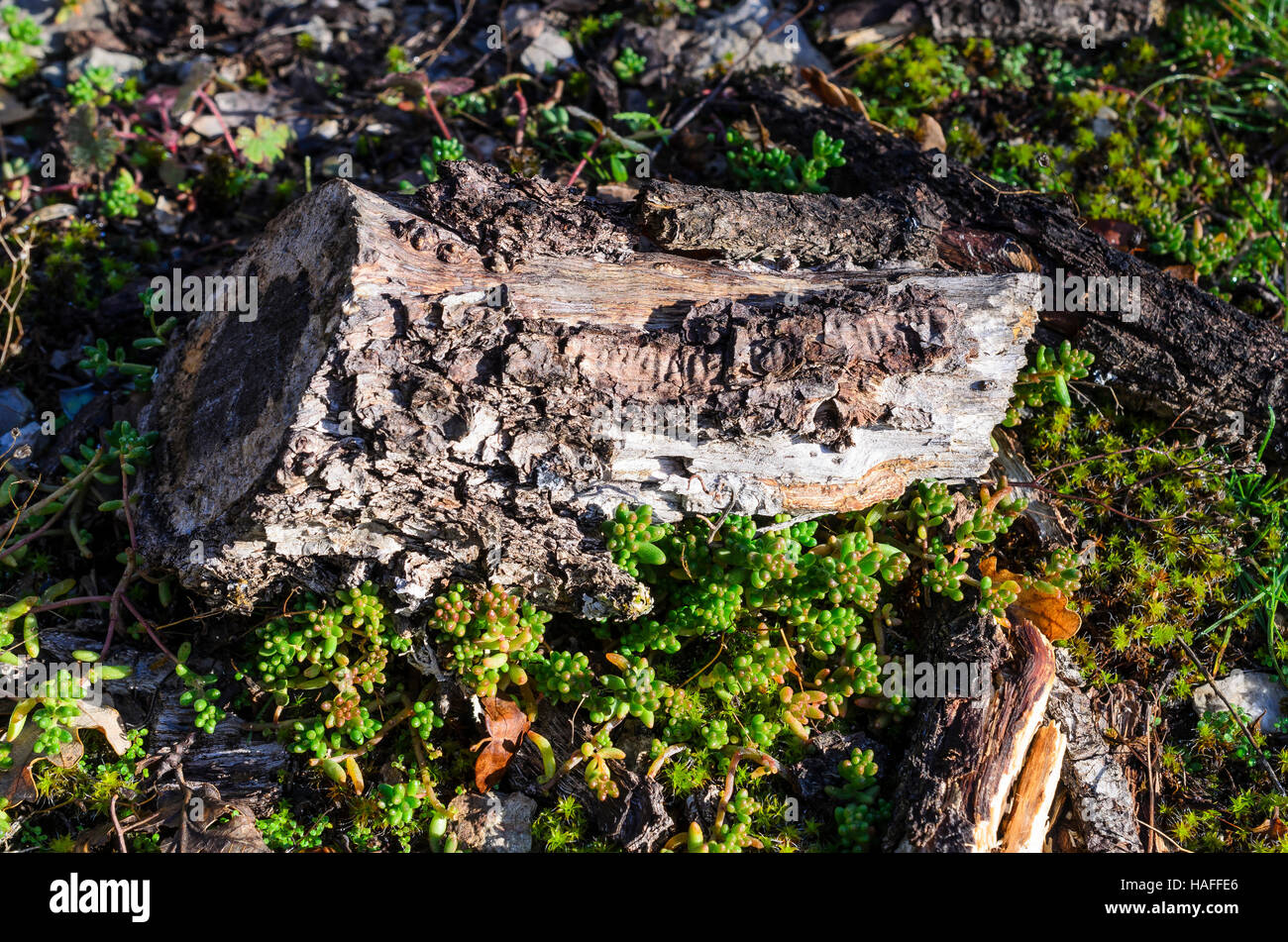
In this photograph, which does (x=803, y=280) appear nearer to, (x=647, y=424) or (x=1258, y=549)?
(x=647, y=424)

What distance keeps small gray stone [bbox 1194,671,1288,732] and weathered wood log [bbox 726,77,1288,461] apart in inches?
53.3

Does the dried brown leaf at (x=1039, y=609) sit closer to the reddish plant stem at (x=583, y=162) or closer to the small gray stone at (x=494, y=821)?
the small gray stone at (x=494, y=821)

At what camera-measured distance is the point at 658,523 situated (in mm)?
4285

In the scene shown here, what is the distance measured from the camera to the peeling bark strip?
380cm

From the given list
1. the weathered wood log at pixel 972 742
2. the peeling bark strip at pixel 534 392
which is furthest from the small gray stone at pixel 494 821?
the weathered wood log at pixel 972 742

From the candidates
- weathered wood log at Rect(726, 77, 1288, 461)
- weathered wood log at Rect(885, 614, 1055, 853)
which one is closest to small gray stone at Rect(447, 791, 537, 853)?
weathered wood log at Rect(885, 614, 1055, 853)

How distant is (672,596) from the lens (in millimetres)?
4512

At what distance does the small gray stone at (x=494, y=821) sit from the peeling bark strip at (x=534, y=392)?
1064 millimetres

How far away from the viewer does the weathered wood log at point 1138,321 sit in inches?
194

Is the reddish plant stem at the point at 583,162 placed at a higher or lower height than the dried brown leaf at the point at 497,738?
higher

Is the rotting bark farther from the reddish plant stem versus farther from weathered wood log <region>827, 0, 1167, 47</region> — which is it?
weathered wood log <region>827, 0, 1167, 47</region>

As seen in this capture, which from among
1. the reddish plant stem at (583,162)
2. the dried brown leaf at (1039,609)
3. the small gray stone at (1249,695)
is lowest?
the small gray stone at (1249,695)
